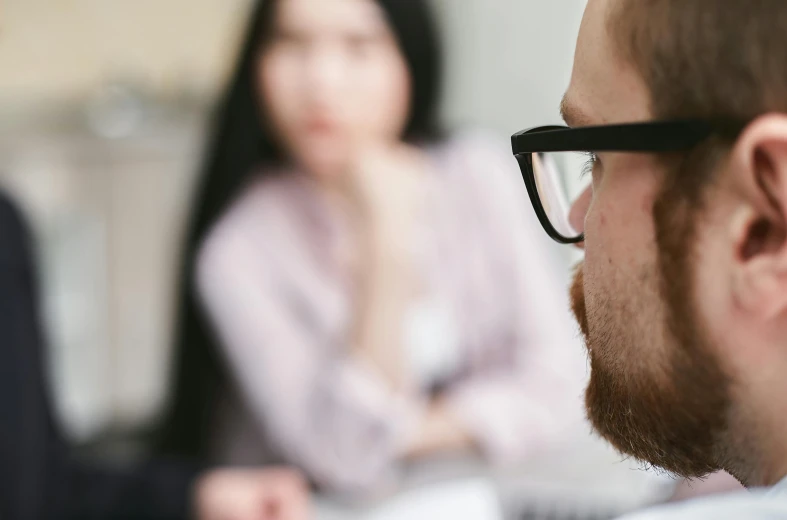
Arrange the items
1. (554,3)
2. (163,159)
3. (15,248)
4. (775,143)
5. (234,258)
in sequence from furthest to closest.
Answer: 1. (163,159)
2. (554,3)
3. (234,258)
4. (15,248)
5. (775,143)

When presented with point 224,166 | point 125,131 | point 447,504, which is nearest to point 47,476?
point 447,504

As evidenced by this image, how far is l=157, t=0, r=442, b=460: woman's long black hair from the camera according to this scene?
3.74 feet

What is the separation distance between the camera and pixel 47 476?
833mm

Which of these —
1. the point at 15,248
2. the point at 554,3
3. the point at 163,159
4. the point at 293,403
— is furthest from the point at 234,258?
the point at 554,3

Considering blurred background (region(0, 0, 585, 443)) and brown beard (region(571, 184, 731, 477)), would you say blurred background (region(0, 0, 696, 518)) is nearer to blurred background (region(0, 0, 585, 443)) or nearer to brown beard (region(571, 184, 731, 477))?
blurred background (region(0, 0, 585, 443))

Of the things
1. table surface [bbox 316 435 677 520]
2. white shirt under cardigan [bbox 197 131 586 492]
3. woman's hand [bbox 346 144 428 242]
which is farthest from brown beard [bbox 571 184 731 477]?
woman's hand [bbox 346 144 428 242]

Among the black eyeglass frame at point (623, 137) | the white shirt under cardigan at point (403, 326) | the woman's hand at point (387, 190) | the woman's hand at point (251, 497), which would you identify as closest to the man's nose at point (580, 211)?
the black eyeglass frame at point (623, 137)

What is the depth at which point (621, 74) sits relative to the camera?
1.00 ft

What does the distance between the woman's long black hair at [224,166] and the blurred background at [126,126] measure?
2.14 ft

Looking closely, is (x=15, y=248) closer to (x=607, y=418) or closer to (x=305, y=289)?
(x=305, y=289)

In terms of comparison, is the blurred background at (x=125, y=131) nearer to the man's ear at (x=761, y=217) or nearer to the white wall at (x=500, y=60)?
the white wall at (x=500, y=60)

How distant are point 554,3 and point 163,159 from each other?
97cm

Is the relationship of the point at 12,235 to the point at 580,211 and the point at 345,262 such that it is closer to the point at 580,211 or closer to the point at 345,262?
the point at 345,262

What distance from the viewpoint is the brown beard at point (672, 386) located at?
0.99ft
